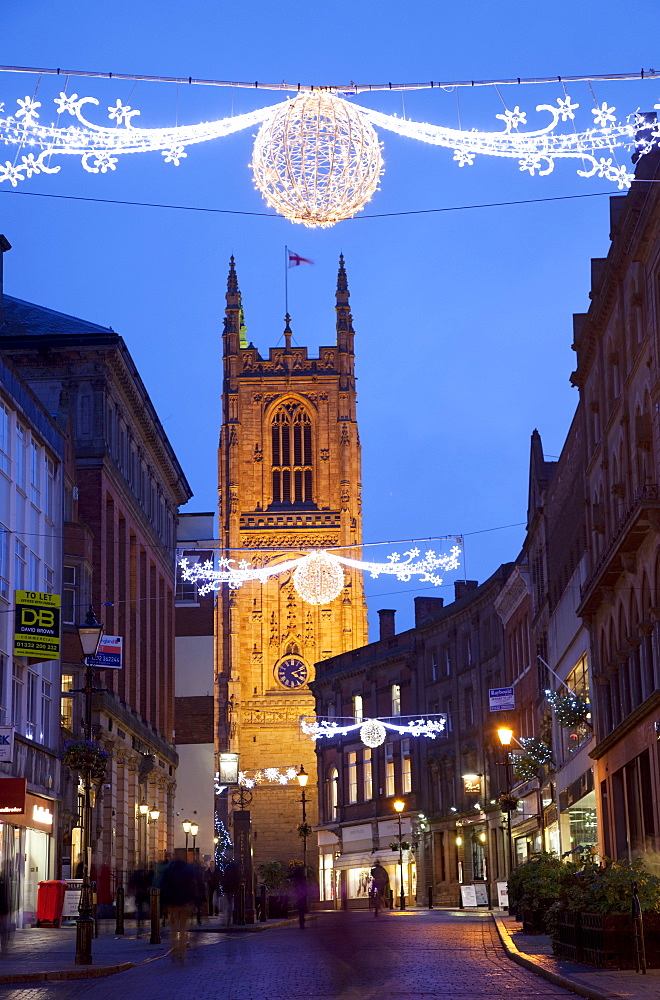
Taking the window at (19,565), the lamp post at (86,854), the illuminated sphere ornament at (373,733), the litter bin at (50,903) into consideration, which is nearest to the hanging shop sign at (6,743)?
the litter bin at (50,903)

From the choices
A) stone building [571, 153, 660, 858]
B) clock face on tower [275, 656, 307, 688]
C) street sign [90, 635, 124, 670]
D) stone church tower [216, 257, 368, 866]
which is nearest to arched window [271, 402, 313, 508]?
stone church tower [216, 257, 368, 866]

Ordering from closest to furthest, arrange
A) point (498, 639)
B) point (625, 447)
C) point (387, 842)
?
point (625, 447) → point (498, 639) → point (387, 842)

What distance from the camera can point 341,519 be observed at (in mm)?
116188

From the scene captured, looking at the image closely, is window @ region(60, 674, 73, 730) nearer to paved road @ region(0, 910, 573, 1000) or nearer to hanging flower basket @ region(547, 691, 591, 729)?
hanging flower basket @ region(547, 691, 591, 729)

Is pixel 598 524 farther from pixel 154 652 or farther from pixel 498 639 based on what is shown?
pixel 154 652

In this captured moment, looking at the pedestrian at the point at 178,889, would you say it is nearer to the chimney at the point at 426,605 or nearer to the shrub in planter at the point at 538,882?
the shrub in planter at the point at 538,882

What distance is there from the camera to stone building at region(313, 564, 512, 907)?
65.9 metres

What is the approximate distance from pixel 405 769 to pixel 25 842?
36.0 m

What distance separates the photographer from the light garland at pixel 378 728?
71500 millimetres

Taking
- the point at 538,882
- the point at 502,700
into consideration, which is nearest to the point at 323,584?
the point at 502,700

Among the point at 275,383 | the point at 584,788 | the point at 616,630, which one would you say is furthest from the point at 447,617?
the point at 275,383

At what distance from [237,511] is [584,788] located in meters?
75.9

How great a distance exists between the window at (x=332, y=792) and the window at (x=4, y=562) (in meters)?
46.1

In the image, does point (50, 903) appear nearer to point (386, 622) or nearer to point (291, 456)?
point (386, 622)
